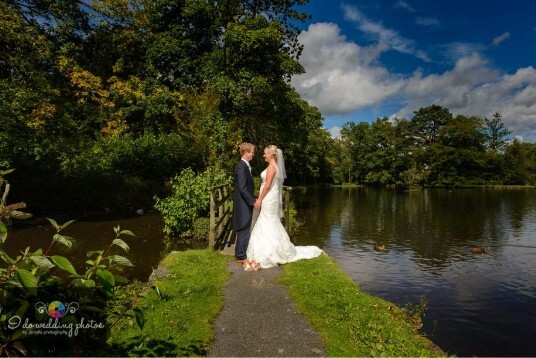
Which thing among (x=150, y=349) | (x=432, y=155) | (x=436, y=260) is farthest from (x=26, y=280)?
(x=432, y=155)

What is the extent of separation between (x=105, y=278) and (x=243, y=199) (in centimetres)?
731

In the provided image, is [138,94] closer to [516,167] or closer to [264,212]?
[264,212]

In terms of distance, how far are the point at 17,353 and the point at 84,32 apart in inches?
957

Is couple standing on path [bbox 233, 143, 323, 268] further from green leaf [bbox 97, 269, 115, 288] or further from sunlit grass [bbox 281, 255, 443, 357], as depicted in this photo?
green leaf [bbox 97, 269, 115, 288]

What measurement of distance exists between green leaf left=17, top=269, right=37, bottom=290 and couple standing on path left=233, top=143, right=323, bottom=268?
7.23 metres

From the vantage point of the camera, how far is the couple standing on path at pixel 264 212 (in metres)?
9.05

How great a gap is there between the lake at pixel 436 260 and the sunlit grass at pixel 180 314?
11.0 feet

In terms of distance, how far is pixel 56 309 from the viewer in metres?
1.87

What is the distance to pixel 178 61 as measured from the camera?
24484 mm

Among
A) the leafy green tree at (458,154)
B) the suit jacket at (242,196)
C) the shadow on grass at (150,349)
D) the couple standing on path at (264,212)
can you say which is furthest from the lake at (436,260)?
the leafy green tree at (458,154)

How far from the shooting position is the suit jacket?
29.9 ft

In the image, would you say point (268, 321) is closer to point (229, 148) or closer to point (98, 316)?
point (98, 316)

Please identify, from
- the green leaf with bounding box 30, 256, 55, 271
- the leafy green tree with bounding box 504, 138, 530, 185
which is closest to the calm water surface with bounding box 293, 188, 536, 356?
the green leaf with bounding box 30, 256, 55, 271

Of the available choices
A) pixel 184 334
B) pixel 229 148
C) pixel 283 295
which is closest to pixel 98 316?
pixel 184 334
